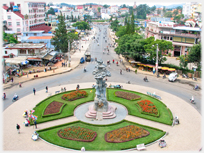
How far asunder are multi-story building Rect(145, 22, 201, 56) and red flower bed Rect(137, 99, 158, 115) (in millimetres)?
41977

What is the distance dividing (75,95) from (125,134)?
15.3 metres

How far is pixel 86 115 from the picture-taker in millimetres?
33688

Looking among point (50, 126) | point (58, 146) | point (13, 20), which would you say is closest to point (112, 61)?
point (50, 126)

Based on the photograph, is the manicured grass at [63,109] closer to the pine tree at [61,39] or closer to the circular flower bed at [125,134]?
the circular flower bed at [125,134]

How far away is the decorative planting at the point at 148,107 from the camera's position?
34.4m

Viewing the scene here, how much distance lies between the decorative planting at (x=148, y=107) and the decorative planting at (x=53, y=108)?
1337 cm

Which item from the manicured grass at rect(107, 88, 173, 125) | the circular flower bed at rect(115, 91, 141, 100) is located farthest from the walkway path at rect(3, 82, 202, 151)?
the circular flower bed at rect(115, 91, 141, 100)

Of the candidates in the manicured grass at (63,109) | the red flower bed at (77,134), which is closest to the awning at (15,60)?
the manicured grass at (63,109)

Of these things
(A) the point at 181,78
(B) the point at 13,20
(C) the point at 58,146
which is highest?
(B) the point at 13,20

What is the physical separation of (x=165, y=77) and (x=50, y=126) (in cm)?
3301

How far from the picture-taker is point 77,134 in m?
28.3

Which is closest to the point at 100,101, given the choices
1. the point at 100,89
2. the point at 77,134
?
the point at 100,89

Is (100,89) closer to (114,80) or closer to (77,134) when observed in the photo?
(77,134)

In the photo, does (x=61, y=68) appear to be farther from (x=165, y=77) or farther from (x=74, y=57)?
(x=165, y=77)
